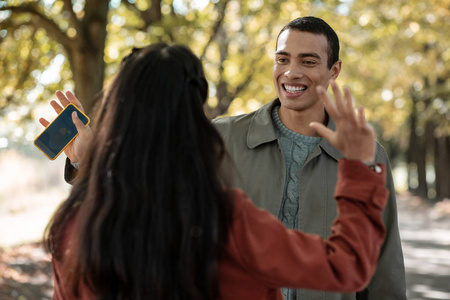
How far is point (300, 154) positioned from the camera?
3.51m

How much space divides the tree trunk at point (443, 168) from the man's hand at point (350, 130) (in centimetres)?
2518

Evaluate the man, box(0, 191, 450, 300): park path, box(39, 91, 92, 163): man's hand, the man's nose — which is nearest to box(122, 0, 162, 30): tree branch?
box(0, 191, 450, 300): park path

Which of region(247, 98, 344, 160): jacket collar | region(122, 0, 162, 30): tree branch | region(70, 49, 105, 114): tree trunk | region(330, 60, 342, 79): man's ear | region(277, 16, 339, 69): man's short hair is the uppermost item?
region(122, 0, 162, 30): tree branch

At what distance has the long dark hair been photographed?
1.91 meters

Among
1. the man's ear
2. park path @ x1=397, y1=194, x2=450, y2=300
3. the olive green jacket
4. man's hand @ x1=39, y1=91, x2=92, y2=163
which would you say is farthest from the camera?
park path @ x1=397, y1=194, x2=450, y2=300

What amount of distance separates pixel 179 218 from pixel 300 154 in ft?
5.54

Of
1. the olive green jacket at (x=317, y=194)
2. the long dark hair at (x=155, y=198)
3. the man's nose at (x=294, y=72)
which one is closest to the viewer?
the long dark hair at (x=155, y=198)

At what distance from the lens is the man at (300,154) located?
334 cm

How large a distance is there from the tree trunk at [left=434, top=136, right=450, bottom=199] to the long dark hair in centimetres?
2547

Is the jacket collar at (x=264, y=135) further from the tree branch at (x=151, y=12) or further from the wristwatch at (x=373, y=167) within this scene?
the tree branch at (x=151, y=12)

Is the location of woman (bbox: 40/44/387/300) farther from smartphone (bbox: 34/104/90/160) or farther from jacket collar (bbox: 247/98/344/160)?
jacket collar (bbox: 247/98/344/160)

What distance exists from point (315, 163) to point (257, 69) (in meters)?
11.2

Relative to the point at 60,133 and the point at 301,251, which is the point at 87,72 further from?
the point at 301,251

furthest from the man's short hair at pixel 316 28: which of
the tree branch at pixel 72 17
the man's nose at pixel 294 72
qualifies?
the tree branch at pixel 72 17
